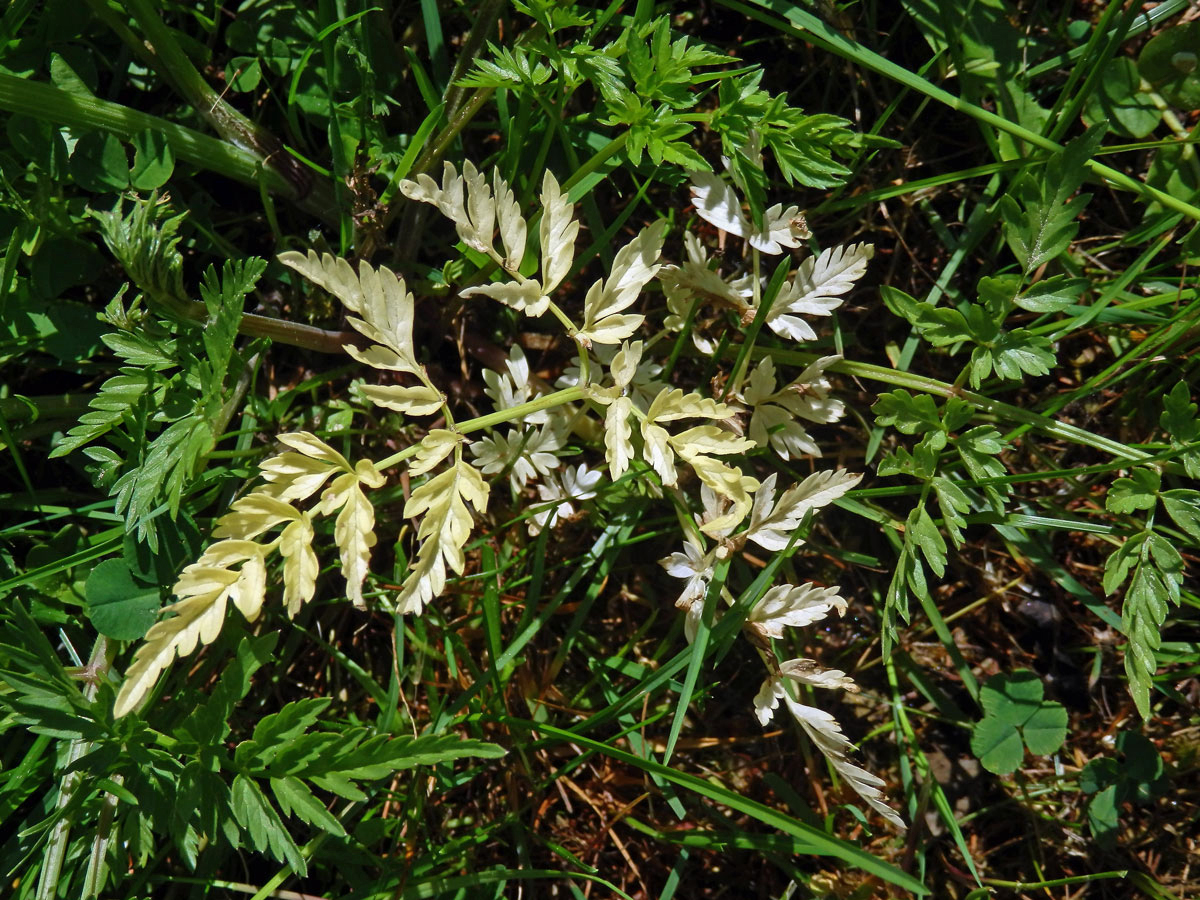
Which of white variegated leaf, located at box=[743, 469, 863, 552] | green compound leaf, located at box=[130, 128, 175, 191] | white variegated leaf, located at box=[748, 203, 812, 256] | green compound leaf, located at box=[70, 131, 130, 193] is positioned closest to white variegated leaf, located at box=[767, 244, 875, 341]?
white variegated leaf, located at box=[748, 203, 812, 256]

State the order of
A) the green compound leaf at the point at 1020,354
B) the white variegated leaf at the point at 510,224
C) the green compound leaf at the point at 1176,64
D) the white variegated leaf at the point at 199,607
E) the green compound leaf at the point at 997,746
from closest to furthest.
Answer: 1. the white variegated leaf at the point at 199,607
2. the white variegated leaf at the point at 510,224
3. the green compound leaf at the point at 1020,354
4. the green compound leaf at the point at 1176,64
5. the green compound leaf at the point at 997,746

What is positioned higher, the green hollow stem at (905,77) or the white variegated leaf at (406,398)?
the green hollow stem at (905,77)

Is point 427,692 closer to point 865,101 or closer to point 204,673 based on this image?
point 204,673

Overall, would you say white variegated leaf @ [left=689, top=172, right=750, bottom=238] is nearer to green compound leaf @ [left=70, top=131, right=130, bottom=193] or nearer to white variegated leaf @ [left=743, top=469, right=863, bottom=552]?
white variegated leaf @ [left=743, top=469, right=863, bottom=552]

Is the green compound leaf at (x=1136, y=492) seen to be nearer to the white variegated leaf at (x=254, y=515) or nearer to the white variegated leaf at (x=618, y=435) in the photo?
the white variegated leaf at (x=618, y=435)

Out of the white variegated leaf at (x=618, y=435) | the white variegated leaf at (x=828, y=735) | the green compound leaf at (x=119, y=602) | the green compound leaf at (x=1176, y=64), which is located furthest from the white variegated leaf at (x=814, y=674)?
the green compound leaf at (x=1176, y=64)

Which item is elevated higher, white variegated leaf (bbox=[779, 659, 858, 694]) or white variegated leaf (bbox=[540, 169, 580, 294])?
white variegated leaf (bbox=[540, 169, 580, 294])
